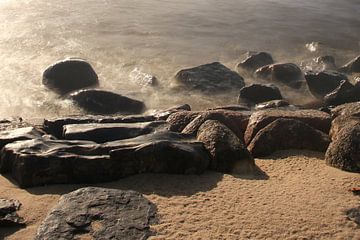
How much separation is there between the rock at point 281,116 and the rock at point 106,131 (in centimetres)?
89

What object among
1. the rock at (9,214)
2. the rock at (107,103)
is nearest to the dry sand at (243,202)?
the rock at (9,214)

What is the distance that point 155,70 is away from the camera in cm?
866

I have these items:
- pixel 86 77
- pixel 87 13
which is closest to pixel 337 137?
pixel 86 77

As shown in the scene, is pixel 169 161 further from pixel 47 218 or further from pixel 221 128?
pixel 47 218

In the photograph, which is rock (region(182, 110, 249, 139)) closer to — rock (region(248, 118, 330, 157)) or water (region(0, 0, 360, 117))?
rock (region(248, 118, 330, 157))

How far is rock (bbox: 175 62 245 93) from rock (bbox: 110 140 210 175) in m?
3.86

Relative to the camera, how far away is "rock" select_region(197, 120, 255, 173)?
434 cm

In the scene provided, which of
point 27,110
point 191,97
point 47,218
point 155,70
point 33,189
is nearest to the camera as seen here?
point 47,218

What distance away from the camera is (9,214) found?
11.6ft

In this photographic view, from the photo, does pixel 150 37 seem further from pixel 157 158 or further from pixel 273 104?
pixel 157 158

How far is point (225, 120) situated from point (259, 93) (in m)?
2.46

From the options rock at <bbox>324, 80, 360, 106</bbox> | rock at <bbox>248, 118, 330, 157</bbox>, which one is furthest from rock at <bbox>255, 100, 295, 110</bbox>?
rock at <bbox>248, 118, 330, 157</bbox>

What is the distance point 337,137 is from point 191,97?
3.46 metres

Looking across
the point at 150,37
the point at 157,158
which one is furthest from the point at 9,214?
the point at 150,37
